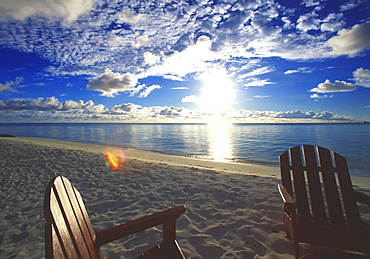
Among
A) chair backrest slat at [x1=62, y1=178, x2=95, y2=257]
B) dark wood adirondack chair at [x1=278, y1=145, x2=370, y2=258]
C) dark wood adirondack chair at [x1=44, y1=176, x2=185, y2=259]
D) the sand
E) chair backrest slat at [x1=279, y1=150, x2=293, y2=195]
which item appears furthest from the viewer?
chair backrest slat at [x1=279, y1=150, x2=293, y2=195]

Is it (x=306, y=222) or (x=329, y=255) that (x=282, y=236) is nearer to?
(x=306, y=222)

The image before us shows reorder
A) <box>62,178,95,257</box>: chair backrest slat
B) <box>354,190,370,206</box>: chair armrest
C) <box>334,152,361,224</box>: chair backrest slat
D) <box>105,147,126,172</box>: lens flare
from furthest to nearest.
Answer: <box>105,147,126,172</box>: lens flare → <box>334,152,361,224</box>: chair backrest slat → <box>354,190,370,206</box>: chair armrest → <box>62,178,95,257</box>: chair backrest slat

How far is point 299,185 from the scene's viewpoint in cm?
308

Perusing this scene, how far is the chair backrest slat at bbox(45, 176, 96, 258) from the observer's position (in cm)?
113

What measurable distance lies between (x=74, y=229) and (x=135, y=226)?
0.56m

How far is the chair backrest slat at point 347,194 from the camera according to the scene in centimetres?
268

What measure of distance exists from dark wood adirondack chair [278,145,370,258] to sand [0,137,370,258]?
47 centimetres

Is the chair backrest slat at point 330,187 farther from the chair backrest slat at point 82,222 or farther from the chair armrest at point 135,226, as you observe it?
the chair backrest slat at point 82,222

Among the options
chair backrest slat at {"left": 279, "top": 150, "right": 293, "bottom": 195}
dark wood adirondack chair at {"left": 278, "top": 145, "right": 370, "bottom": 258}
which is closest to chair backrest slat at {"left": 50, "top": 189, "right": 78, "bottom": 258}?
dark wood adirondack chair at {"left": 278, "top": 145, "right": 370, "bottom": 258}

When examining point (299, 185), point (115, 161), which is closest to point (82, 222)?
point (299, 185)

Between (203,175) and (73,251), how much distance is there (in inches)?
232

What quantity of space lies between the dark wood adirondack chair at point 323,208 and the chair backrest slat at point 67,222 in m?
2.16

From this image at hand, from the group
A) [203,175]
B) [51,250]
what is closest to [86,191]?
[203,175]

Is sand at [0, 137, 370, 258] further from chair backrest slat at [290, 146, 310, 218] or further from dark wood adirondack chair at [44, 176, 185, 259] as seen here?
dark wood adirondack chair at [44, 176, 185, 259]
